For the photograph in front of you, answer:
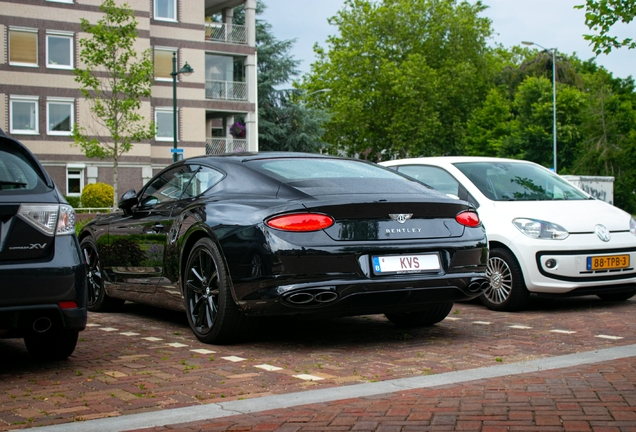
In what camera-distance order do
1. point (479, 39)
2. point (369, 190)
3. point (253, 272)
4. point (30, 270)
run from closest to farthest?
1. point (30, 270)
2. point (253, 272)
3. point (369, 190)
4. point (479, 39)

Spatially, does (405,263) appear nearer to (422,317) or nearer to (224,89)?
(422,317)

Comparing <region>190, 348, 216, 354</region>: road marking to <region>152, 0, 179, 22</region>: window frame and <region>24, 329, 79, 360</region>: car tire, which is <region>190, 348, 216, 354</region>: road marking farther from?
<region>152, 0, 179, 22</region>: window frame

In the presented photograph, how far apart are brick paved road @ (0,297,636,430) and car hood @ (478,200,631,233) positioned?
836 mm

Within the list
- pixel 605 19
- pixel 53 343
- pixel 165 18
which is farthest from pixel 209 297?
pixel 165 18

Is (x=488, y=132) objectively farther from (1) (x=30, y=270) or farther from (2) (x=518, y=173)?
(1) (x=30, y=270)

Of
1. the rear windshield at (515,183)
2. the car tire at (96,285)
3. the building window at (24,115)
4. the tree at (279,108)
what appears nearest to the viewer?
the car tire at (96,285)

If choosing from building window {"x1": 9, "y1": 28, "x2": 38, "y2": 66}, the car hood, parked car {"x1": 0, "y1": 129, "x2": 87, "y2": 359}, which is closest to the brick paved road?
parked car {"x1": 0, "y1": 129, "x2": 87, "y2": 359}

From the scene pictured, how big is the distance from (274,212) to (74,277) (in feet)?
4.55

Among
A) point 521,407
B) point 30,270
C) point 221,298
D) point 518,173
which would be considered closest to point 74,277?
point 30,270

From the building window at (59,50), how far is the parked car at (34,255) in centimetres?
4155

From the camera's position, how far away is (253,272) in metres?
5.95

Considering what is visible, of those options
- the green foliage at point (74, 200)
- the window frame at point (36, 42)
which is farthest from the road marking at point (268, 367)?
the window frame at point (36, 42)

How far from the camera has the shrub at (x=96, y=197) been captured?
41.4 metres

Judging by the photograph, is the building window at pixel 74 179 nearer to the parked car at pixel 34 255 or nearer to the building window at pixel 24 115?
the building window at pixel 24 115
